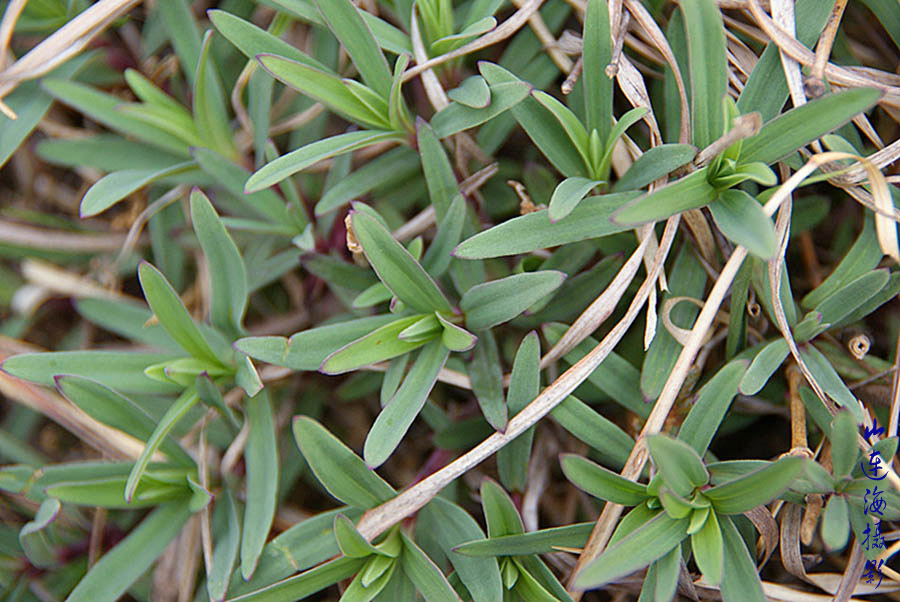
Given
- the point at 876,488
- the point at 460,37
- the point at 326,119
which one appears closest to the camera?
the point at 876,488

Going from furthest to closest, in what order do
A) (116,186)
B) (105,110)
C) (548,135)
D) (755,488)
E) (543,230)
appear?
(105,110) < (116,186) < (548,135) < (543,230) < (755,488)

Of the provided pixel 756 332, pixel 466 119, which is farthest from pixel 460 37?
pixel 756 332

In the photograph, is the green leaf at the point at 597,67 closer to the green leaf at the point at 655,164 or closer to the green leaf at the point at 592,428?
the green leaf at the point at 655,164

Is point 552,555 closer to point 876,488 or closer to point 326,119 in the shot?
point 876,488

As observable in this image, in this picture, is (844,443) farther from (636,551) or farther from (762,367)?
(636,551)

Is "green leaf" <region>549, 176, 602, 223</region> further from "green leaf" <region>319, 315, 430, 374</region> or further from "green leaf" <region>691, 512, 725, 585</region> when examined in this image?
"green leaf" <region>691, 512, 725, 585</region>

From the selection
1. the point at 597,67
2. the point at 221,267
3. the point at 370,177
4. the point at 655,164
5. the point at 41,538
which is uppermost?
Answer: the point at 597,67

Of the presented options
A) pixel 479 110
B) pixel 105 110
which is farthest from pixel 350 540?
pixel 105 110
